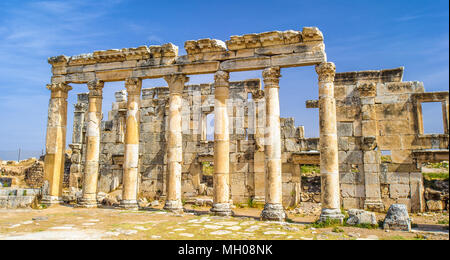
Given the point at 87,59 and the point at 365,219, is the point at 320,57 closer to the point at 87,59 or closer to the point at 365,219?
the point at 365,219

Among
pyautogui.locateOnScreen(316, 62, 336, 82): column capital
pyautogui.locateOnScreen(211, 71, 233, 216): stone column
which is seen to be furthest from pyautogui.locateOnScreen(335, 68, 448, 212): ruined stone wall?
pyautogui.locateOnScreen(211, 71, 233, 216): stone column

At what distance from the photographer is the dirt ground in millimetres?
9039

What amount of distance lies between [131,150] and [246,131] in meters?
6.71

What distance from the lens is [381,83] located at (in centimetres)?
1709

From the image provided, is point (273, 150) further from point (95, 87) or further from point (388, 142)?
point (95, 87)

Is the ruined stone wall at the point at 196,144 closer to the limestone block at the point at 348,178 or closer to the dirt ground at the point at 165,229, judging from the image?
the limestone block at the point at 348,178

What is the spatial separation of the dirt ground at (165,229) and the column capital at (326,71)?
17.7 ft

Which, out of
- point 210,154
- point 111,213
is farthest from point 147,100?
point 111,213

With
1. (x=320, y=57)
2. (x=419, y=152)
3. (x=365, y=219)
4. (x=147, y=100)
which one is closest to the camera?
(x=365, y=219)

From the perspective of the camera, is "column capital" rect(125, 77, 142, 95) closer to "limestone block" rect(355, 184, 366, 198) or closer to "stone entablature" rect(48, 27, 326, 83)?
Answer: "stone entablature" rect(48, 27, 326, 83)

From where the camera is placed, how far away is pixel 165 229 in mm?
10062

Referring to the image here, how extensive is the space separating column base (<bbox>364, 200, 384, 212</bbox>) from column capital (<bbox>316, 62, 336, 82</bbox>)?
6.92 meters

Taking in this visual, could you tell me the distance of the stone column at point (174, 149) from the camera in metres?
14.3
